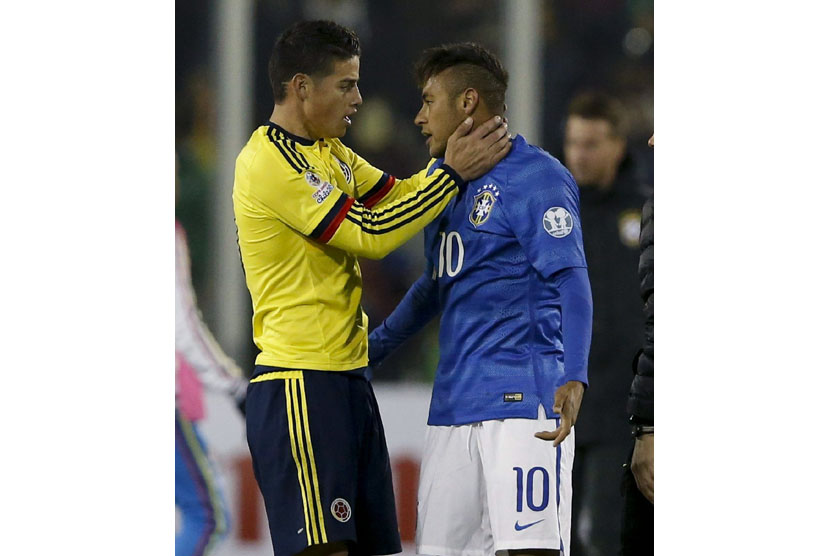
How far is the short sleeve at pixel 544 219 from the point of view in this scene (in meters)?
2.80

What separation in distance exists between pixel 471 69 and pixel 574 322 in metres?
0.80

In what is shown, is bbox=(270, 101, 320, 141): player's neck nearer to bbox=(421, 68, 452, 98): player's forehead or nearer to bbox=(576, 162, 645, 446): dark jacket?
bbox=(421, 68, 452, 98): player's forehead

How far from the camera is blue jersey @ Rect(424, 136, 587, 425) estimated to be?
111 inches

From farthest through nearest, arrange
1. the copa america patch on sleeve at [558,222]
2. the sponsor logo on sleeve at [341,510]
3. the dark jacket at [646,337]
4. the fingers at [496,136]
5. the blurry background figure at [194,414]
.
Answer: the blurry background figure at [194,414] < the dark jacket at [646,337] < the fingers at [496,136] < the copa america patch on sleeve at [558,222] < the sponsor logo on sleeve at [341,510]

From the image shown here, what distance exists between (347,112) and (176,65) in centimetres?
62

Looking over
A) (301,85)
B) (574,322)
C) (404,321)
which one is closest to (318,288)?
(404,321)

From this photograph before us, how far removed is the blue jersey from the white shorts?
61 mm

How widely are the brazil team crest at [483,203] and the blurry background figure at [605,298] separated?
1.21 ft

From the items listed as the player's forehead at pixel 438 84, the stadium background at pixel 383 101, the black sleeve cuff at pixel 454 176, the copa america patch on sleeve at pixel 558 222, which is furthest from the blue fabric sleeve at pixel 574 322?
the player's forehead at pixel 438 84

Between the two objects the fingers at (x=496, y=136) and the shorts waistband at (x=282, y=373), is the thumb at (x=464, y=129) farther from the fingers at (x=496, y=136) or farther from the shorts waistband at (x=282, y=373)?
the shorts waistband at (x=282, y=373)

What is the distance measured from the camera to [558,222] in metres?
2.83

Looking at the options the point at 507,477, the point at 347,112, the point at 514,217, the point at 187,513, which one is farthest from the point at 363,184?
the point at 187,513

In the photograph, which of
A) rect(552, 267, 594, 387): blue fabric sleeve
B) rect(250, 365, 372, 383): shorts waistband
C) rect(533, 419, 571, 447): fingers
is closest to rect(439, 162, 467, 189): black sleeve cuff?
rect(552, 267, 594, 387): blue fabric sleeve

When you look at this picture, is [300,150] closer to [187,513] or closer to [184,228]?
[184,228]
